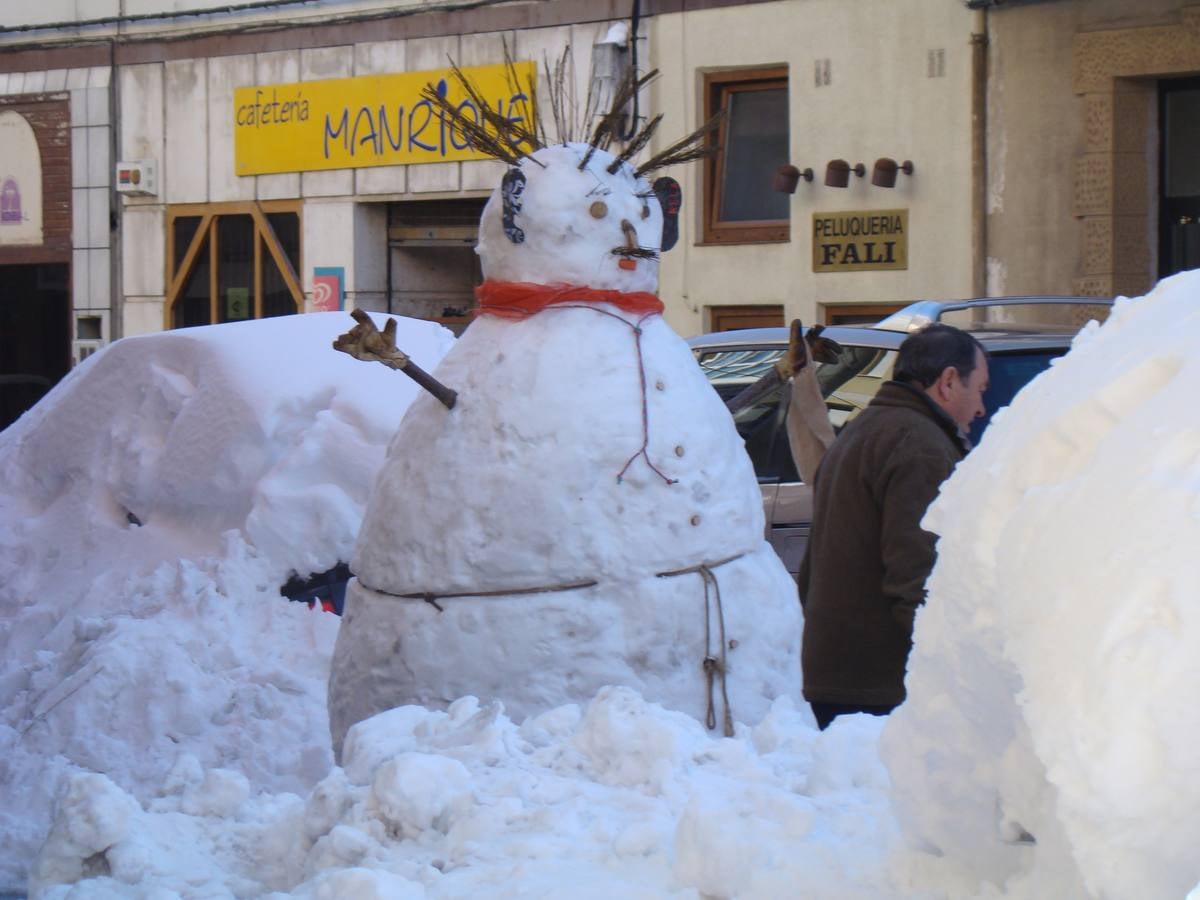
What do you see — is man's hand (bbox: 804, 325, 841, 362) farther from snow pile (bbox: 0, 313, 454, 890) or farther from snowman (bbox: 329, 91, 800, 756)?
snow pile (bbox: 0, 313, 454, 890)

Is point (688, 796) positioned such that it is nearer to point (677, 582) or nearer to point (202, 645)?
point (677, 582)

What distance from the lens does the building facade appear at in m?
11.9

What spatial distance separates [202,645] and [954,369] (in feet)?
8.94

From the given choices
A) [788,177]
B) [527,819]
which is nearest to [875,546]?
[527,819]

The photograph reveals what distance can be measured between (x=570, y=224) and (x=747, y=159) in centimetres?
961

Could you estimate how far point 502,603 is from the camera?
4.02 metres

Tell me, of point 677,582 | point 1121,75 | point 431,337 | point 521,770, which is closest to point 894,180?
point 1121,75

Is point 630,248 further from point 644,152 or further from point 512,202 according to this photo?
point 644,152

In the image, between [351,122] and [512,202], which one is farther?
[351,122]

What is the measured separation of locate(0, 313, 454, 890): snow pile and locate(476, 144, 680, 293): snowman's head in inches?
65.5

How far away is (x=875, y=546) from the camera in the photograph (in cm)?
414

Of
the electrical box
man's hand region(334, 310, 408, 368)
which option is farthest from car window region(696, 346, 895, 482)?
the electrical box

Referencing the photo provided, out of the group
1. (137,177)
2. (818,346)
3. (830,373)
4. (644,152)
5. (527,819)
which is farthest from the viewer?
(137,177)

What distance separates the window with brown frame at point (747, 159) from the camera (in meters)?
13.4
